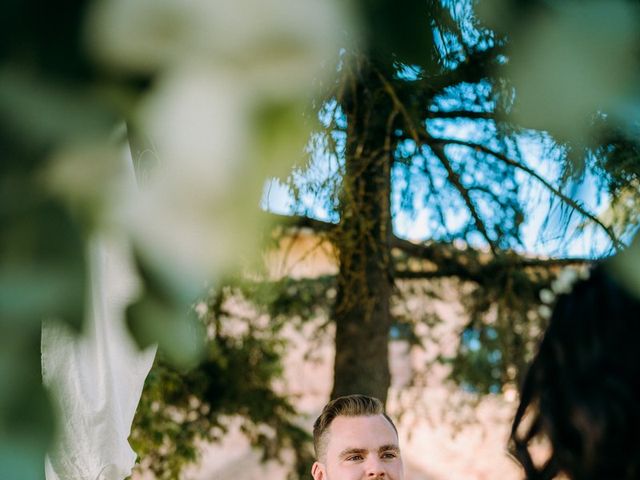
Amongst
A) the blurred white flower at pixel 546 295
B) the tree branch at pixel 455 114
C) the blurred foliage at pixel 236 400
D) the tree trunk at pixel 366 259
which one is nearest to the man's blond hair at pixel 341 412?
the tree trunk at pixel 366 259

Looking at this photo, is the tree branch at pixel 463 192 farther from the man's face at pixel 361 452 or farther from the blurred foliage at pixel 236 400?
the man's face at pixel 361 452

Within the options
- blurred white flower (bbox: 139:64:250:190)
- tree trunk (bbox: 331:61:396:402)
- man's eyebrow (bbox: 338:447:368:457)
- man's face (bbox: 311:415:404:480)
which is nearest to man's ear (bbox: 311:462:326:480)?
man's face (bbox: 311:415:404:480)

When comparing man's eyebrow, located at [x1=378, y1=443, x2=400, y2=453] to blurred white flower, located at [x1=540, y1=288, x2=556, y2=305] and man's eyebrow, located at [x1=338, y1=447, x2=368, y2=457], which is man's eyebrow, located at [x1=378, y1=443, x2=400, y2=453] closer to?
man's eyebrow, located at [x1=338, y1=447, x2=368, y2=457]

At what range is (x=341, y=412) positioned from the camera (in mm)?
3281

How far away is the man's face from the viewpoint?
306 centimetres

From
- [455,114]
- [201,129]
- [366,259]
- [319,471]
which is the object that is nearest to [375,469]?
[319,471]

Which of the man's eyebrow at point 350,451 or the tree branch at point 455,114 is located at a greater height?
the tree branch at point 455,114

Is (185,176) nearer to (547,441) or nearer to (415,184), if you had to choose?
(547,441)

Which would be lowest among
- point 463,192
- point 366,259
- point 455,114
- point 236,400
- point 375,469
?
point 375,469

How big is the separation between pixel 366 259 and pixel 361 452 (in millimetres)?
1922

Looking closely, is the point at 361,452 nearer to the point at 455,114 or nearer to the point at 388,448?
the point at 388,448

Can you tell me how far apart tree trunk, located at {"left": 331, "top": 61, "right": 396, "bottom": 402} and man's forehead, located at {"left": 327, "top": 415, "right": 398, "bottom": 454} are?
1142 mm

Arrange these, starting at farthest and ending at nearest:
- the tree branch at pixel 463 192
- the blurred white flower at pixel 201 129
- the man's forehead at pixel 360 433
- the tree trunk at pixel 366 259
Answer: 1. the tree branch at pixel 463 192
2. the tree trunk at pixel 366 259
3. the man's forehead at pixel 360 433
4. the blurred white flower at pixel 201 129

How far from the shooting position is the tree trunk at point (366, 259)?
14.1ft
